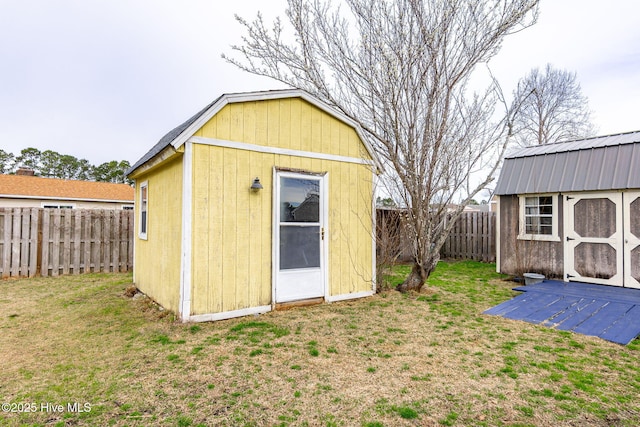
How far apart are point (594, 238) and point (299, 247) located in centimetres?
612

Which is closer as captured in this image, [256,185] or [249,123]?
[256,185]

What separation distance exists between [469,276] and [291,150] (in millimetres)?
5631

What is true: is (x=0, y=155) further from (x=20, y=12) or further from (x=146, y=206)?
(x=146, y=206)

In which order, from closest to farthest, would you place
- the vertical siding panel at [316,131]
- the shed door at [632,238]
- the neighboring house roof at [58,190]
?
the vertical siding panel at [316,131], the shed door at [632,238], the neighboring house roof at [58,190]

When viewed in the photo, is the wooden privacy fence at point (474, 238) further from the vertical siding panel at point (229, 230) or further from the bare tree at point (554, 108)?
the bare tree at point (554, 108)

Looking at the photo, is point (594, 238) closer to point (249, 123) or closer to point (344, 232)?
point (344, 232)

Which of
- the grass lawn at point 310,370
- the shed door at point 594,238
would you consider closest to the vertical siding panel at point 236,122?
the grass lawn at point 310,370

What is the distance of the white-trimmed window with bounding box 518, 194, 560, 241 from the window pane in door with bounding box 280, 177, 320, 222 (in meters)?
5.41

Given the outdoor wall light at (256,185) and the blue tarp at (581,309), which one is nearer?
the blue tarp at (581,309)

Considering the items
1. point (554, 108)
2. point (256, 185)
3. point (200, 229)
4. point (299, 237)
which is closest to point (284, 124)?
point (256, 185)

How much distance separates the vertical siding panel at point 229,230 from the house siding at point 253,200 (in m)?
0.01

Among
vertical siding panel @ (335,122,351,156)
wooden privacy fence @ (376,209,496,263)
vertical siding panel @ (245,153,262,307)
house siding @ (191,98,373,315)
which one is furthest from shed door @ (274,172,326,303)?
wooden privacy fence @ (376,209,496,263)

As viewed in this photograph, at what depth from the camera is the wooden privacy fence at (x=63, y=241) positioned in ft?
24.2

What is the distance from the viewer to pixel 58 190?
1642cm
